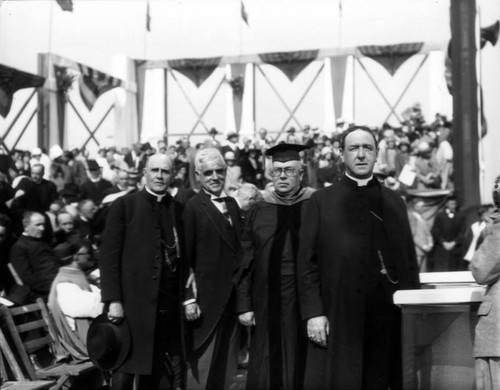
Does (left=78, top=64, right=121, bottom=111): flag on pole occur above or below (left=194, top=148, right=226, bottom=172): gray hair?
above

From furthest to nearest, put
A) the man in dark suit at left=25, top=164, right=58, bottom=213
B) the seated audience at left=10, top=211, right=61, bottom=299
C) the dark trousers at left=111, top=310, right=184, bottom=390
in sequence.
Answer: the man in dark suit at left=25, top=164, right=58, bottom=213 → the seated audience at left=10, top=211, right=61, bottom=299 → the dark trousers at left=111, top=310, right=184, bottom=390

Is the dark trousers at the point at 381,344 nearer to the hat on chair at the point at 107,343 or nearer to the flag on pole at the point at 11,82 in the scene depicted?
the hat on chair at the point at 107,343

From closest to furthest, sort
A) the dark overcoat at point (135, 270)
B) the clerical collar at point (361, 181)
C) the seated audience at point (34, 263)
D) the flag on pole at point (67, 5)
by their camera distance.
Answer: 1. the clerical collar at point (361, 181)
2. the dark overcoat at point (135, 270)
3. the seated audience at point (34, 263)
4. the flag on pole at point (67, 5)

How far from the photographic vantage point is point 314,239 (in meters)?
5.36

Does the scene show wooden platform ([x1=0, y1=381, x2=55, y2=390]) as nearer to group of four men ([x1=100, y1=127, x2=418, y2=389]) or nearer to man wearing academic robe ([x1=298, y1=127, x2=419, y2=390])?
group of four men ([x1=100, y1=127, x2=418, y2=389])

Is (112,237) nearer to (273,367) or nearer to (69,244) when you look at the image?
(273,367)

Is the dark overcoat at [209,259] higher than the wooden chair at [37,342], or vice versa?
the dark overcoat at [209,259]

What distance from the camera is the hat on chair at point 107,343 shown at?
631 centimetres

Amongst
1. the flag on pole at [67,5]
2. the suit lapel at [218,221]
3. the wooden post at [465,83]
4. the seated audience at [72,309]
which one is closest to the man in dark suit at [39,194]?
the flag on pole at [67,5]

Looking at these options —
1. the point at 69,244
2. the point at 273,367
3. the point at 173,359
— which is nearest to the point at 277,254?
the point at 273,367

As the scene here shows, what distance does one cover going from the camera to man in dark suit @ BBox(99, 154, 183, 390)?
255 inches

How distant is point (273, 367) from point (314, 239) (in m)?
1.23

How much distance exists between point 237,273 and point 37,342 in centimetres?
194

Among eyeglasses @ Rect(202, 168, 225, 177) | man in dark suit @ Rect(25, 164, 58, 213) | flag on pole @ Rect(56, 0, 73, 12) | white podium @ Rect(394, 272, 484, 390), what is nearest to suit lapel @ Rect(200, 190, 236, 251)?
eyeglasses @ Rect(202, 168, 225, 177)
